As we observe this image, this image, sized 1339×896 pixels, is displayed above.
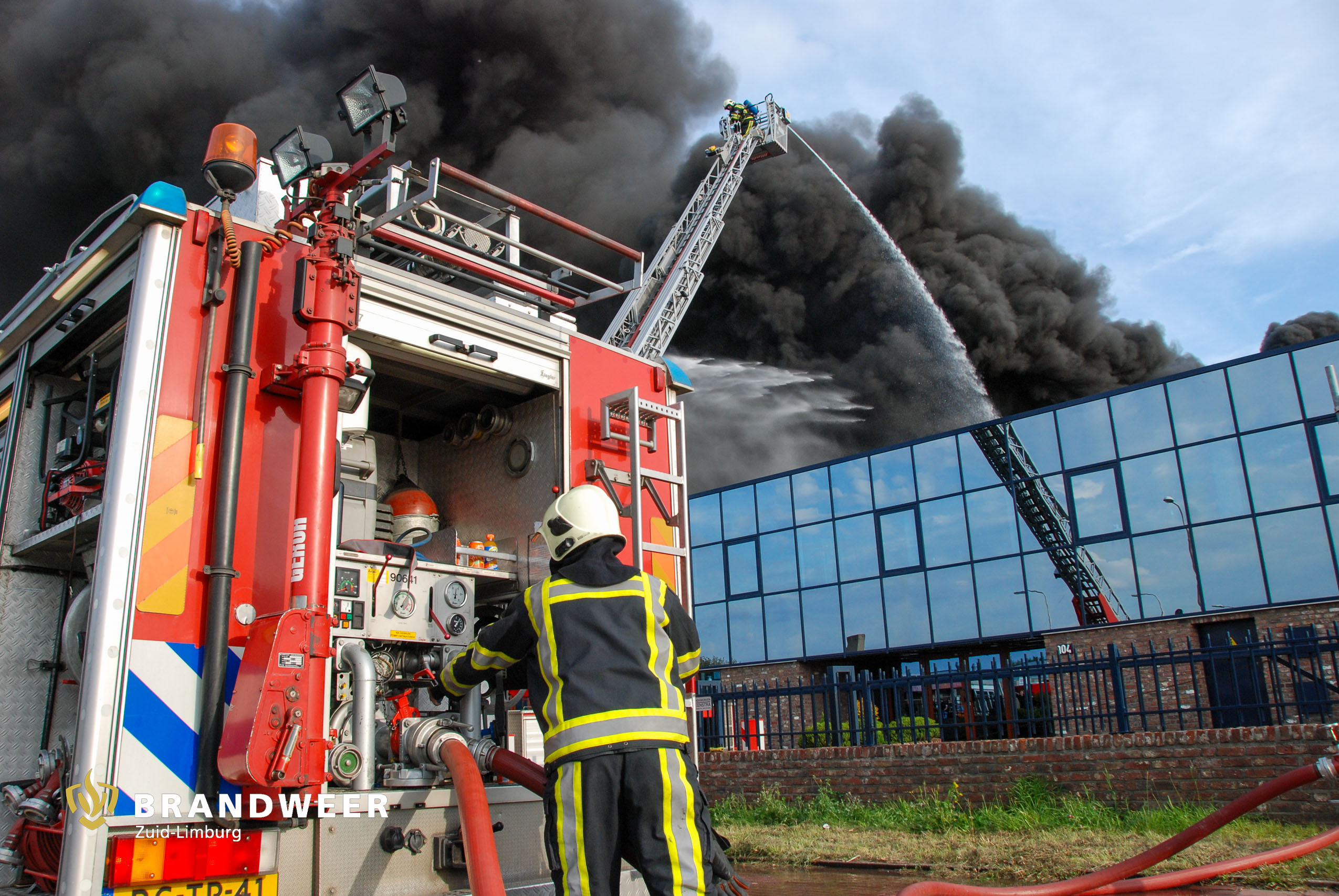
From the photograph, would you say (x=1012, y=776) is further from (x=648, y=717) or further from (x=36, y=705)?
(x=36, y=705)

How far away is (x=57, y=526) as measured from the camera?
154 inches

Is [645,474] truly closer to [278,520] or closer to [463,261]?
[463,261]

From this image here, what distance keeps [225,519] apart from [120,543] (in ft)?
1.12

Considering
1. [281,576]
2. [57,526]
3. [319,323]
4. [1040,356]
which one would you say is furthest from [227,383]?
[1040,356]

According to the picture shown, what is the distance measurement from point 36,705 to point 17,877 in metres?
0.79

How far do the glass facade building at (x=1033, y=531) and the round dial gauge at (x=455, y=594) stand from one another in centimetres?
1798

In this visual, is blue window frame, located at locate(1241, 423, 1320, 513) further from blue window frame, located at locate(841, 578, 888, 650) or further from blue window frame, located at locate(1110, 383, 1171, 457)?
blue window frame, located at locate(841, 578, 888, 650)

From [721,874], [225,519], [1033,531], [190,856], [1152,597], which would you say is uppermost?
[1033,531]

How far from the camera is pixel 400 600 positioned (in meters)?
4.23

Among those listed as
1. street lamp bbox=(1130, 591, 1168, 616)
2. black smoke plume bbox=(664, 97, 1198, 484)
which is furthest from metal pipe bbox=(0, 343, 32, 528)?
black smoke plume bbox=(664, 97, 1198, 484)

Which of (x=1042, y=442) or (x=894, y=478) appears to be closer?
(x=1042, y=442)

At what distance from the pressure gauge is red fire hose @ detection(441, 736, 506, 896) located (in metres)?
0.80

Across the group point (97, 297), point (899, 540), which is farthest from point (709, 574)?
→ point (97, 297)

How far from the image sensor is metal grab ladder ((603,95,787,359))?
2516 cm
